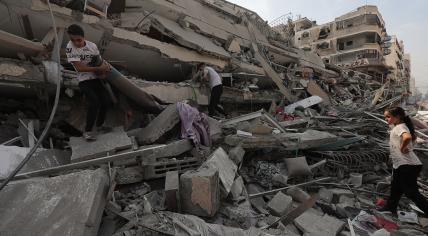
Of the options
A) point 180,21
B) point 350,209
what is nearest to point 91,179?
point 350,209

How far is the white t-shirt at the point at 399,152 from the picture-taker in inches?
174

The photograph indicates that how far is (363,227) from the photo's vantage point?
409 cm

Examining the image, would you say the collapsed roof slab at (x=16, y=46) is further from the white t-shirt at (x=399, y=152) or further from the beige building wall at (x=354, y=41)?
the beige building wall at (x=354, y=41)

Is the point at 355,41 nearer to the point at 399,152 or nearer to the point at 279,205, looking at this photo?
the point at 399,152

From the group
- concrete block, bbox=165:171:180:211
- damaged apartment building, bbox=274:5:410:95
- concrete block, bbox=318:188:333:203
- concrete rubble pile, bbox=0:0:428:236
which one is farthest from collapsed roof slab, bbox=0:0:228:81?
damaged apartment building, bbox=274:5:410:95

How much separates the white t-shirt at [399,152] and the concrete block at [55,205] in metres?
3.75

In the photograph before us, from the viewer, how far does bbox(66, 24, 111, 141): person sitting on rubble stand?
416 cm

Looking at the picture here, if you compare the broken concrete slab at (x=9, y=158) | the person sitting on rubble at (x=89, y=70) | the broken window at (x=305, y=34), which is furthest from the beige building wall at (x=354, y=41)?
the broken concrete slab at (x=9, y=158)

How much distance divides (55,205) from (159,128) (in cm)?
231

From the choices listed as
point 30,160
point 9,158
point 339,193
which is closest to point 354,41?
point 339,193

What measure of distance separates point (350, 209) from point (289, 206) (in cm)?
117

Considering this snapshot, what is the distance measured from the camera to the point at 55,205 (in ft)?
8.51

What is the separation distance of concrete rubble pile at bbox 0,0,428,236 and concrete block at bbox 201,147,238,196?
21 millimetres

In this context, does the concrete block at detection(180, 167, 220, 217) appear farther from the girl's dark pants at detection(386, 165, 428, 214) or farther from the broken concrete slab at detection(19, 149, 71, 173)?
the girl's dark pants at detection(386, 165, 428, 214)
